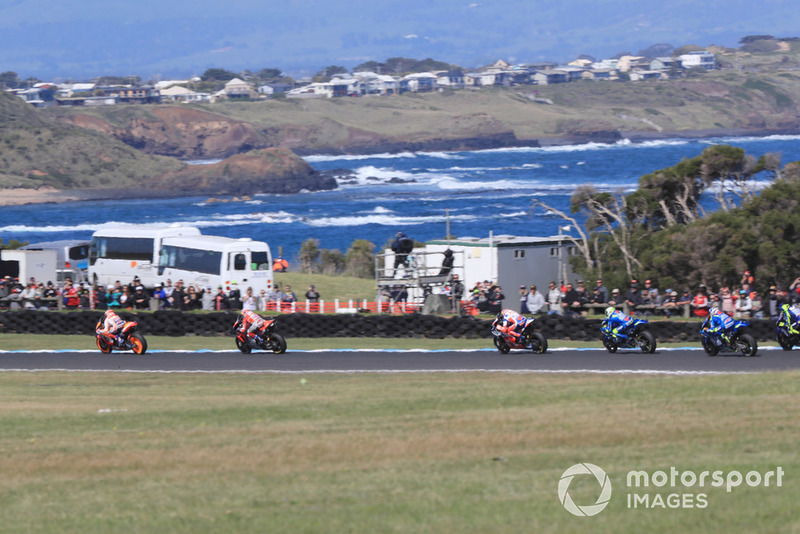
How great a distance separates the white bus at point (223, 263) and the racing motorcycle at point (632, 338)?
16.7 metres

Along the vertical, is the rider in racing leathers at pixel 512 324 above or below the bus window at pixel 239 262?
below

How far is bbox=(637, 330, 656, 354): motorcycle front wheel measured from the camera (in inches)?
862

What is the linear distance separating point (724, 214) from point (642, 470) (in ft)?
95.4

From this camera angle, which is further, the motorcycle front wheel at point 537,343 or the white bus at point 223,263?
the white bus at point 223,263

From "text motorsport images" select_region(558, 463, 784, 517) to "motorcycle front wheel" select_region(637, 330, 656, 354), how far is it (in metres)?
11.8

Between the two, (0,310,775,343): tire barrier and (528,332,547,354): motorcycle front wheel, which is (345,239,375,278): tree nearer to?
(0,310,775,343): tire barrier

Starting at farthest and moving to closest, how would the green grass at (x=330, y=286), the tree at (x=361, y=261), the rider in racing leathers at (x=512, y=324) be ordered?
the tree at (x=361, y=261) < the green grass at (x=330, y=286) < the rider in racing leathers at (x=512, y=324)

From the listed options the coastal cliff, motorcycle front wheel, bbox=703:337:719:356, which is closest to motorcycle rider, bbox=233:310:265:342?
motorcycle front wheel, bbox=703:337:719:356

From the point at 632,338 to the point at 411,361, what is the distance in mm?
4526

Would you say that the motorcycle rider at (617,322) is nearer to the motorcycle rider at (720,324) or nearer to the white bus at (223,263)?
the motorcycle rider at (720,324)

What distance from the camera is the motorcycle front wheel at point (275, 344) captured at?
23.6m

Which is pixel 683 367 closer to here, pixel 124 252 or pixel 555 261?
pixel 555 261

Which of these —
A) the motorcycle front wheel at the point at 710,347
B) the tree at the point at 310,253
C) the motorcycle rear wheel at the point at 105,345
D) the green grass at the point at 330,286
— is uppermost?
the tree at the point at 310,253

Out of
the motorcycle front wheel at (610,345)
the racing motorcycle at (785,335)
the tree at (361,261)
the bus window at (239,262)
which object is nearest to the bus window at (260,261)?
the bus window at (239,262)
